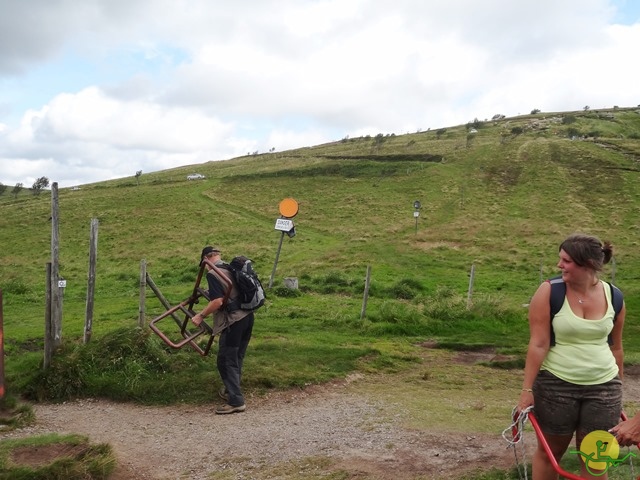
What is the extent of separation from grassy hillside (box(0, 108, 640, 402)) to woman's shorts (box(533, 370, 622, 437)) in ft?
24.1

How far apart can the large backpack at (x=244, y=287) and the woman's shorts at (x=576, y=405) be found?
493 cm

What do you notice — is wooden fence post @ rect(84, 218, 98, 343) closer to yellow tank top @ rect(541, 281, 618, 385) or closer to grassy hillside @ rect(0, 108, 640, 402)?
grassy hillside @ rect(0, 108, 640, 402)

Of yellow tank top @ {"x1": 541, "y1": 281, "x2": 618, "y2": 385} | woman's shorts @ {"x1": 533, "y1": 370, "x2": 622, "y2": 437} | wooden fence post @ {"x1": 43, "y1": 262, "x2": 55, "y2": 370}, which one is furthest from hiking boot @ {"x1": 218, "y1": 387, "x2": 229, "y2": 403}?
yellow tank top @ {"x1": 541, "y1": 281, "x2": 618, "y2": 385}

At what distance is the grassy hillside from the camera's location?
17547 millimetres

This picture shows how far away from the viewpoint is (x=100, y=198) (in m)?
60.7

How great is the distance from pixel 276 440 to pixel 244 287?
2252mm

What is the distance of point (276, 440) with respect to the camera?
7.48m

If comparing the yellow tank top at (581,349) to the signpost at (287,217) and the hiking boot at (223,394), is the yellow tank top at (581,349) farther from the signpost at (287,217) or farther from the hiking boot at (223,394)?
the signpost at (287,217)

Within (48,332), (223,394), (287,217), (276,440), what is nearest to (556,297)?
(276,440)

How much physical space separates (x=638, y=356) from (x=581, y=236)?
956 centimetres

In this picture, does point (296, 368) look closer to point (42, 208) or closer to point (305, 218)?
point (305, 218)

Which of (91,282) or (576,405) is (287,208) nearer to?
(91,282)

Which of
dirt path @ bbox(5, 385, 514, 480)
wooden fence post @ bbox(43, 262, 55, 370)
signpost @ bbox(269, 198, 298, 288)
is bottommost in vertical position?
dirt path @ bbox(5, 385, 514, 480)

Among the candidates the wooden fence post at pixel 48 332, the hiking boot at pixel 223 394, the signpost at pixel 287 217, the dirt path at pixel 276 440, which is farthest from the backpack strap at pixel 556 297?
the signpost at pixel 287 217
